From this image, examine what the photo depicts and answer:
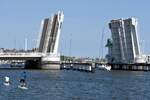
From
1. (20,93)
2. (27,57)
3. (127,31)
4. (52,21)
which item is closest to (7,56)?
(27,57)

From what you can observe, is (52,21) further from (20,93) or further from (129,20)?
(20,93)

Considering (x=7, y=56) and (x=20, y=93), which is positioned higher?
(x=7, y=56)

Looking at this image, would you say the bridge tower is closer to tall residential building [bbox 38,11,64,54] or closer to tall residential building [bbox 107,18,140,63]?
tall residential building [bbox 38,11,64,54]

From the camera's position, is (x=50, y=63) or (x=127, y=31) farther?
(x=127, y=31)

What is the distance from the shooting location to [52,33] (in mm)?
168125

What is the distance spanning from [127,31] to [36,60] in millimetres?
29853

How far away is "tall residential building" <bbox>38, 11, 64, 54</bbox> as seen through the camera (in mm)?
165750

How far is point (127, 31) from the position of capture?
18475 centimetres

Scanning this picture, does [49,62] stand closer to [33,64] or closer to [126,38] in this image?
[33,64]

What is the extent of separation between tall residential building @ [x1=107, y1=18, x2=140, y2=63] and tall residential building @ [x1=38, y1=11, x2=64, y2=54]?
912 inches

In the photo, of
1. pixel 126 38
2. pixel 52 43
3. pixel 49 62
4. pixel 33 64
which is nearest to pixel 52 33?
pixel 52 43

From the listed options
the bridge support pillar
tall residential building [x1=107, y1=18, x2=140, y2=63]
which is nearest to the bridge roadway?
the bridge support pillar

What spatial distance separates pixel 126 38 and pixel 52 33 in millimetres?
27702

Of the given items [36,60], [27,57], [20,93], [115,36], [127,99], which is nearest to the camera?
[127,99]
